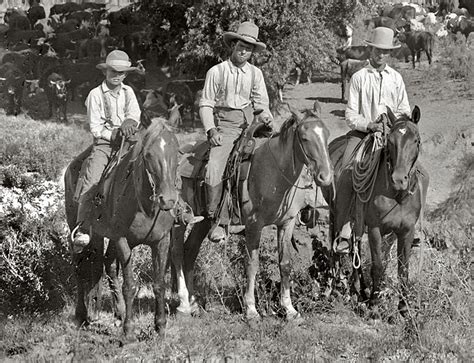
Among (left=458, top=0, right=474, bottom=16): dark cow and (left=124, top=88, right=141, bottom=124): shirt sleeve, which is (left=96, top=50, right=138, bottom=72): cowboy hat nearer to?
(left=124, top=88, right=141, bottom=124): shirt sleeve

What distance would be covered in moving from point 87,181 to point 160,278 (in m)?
1.26

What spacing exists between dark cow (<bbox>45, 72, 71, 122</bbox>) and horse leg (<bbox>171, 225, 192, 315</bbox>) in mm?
15748

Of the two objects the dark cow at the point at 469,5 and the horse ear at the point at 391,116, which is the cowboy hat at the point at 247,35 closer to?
the horse ear at the point at 391,116

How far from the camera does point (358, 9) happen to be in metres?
24.6

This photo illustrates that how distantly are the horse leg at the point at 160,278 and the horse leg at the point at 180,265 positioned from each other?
3.45ft

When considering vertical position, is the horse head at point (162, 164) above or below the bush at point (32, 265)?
above

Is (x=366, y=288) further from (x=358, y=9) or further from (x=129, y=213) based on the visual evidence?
(x=358, y=9)

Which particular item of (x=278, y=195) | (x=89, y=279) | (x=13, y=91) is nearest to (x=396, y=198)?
(x=278, y=195)

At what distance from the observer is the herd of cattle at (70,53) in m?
24.1

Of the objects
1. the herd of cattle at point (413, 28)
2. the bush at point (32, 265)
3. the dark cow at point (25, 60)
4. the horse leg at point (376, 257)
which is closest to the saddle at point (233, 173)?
the horse leg at point (376, 257)

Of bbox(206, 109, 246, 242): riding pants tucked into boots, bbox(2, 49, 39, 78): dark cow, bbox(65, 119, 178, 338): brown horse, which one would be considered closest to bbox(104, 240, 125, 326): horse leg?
bbox(65, 119, 178, 338): brown horse

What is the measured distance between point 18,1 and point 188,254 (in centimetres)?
3700

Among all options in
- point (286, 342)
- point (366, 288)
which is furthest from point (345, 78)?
point (286, 342)

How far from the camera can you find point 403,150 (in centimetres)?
803
